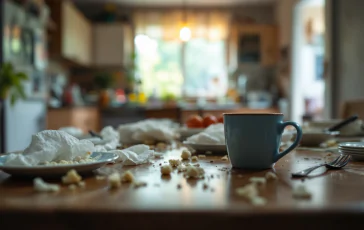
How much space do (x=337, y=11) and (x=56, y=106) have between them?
3.14 meters

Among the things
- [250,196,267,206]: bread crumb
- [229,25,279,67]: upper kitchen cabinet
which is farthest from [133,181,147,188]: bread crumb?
[229,25,279,67]: upper kitchen cabinet

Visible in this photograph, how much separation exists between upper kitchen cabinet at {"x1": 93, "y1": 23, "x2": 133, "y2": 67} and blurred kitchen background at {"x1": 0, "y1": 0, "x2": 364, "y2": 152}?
0.02 meters

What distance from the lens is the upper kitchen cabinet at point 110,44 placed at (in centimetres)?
611

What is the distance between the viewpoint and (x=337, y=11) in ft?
11.9

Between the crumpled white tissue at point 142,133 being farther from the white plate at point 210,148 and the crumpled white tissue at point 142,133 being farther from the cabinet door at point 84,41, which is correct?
the cabinet door at point 84,41

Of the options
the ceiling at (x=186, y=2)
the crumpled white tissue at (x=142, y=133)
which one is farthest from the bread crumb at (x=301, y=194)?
the ceiling at (x=186, y=2)

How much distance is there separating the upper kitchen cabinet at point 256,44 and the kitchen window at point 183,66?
2.00ft

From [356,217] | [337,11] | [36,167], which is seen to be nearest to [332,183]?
[356,217]

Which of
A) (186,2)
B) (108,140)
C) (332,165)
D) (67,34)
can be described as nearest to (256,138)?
(332,165)

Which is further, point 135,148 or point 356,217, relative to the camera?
point 135,148

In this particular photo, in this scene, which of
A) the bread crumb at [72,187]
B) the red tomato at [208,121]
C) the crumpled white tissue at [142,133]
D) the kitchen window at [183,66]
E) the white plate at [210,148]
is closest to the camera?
the bread crumb at [72,187]

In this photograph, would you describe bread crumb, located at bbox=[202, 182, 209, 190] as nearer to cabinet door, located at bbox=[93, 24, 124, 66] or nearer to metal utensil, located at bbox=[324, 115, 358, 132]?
metal utensil, located at bbox=[324, 115, 358, 132]

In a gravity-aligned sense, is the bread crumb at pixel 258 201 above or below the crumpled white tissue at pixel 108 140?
above

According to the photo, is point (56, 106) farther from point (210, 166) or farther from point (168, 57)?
point (210, 166)
